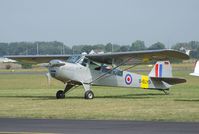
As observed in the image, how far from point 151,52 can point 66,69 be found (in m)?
4.03

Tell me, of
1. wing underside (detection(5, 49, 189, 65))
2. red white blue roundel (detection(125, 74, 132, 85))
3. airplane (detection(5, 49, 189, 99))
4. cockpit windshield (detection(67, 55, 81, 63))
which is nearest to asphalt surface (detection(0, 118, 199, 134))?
airplane (detection(5, 49, 189, 99))

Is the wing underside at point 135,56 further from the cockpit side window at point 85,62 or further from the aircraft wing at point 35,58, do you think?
the aircraft wing at point 35,58

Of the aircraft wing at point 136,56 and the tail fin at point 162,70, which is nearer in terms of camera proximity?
the aircraft wing at point 136,56

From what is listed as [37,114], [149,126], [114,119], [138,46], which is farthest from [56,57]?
[138,46]

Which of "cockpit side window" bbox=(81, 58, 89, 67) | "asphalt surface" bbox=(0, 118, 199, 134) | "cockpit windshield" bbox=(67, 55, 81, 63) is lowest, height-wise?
"asphalt surface" bbox=(0, 118, 199, 134)

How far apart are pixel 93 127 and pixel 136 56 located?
13.1 meters

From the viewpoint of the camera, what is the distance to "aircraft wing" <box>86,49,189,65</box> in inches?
1028

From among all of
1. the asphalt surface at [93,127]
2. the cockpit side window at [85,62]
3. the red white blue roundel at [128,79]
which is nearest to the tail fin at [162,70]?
the red white blue roundel at [128,79]

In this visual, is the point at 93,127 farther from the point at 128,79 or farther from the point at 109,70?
the point at 128,79

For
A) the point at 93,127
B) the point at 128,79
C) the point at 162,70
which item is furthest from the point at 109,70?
the point at 93,127

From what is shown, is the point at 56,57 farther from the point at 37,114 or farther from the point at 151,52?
the point at 37,114

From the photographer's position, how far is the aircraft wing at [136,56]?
26.1m

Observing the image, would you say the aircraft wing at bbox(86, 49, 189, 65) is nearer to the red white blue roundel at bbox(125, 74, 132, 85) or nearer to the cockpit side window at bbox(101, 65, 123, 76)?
the cockpit side window at bbox(101, 65, 123, 76)

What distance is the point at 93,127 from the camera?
14.8 meters
